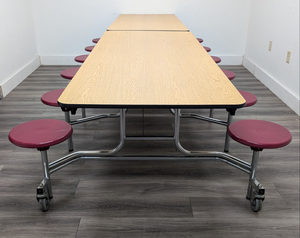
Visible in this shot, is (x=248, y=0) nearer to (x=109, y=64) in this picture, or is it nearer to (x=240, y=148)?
(x=240, y=148)

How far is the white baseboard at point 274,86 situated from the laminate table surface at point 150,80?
1329 millimetres

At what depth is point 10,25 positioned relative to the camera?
3.62 metres

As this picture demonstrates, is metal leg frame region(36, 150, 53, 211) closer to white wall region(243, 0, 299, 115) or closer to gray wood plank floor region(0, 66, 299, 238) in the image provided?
gray wood plank floor region(0, 66, 299, 238)

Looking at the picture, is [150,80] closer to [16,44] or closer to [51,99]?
[51,99]

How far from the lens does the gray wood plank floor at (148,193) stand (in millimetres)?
1567

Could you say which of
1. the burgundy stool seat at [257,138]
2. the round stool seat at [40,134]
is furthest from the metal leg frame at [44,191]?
the burgundy stool seat at [257,138]

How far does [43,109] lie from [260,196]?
225 cm

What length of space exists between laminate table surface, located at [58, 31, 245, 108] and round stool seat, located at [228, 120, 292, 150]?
27 centimetres

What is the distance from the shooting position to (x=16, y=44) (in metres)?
3.81

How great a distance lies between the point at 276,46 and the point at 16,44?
3.14 metres

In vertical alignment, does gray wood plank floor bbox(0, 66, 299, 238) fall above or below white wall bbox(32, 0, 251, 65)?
below

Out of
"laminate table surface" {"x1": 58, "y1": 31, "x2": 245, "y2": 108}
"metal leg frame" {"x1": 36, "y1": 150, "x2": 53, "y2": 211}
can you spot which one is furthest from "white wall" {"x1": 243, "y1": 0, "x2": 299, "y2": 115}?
"metal leg frame" {"x1": 36, "y1": 150, "x2": 53, "y2": 211}

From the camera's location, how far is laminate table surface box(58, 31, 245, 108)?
1335 millimetres

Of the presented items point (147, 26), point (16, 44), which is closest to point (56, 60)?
point (16, 44)
